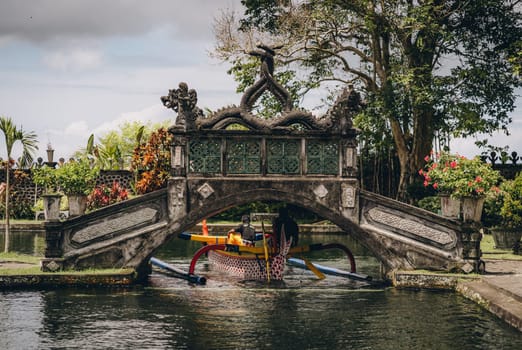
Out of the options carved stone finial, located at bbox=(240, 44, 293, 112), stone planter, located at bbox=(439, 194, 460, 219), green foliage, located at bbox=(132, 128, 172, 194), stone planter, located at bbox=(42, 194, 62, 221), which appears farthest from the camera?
green foliage, located at bbox=(132, 128, 172, 194)

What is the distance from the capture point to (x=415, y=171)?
3125 cm

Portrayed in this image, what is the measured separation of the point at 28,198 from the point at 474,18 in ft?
73.8

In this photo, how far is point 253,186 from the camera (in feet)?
58.7

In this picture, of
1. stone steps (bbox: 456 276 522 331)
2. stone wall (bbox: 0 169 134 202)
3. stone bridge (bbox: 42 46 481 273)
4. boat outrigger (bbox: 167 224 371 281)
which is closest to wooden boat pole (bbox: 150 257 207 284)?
boat outrigger (bbox: 167 224 371 281)

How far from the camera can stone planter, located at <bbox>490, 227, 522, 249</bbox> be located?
74.7ft

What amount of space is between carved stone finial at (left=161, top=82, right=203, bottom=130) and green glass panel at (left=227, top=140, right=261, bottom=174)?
983 mm

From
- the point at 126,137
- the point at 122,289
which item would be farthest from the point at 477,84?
the point at 126,137

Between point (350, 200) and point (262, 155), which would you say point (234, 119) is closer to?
point (262, 155)

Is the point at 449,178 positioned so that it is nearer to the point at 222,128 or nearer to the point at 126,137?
the point at 222,128

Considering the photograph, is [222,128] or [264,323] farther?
[222,128]

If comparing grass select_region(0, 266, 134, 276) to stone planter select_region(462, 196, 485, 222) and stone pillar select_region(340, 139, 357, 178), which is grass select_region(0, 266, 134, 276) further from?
stone planter select_region(462, 196, 485, 222)

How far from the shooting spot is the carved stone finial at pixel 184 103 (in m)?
17.7

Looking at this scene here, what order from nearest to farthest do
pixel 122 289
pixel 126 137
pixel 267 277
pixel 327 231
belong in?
pixel 122 289 → pixel 267 277 → pixel 327 231 → pixel 126 137

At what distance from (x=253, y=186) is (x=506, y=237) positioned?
879 centimetres
